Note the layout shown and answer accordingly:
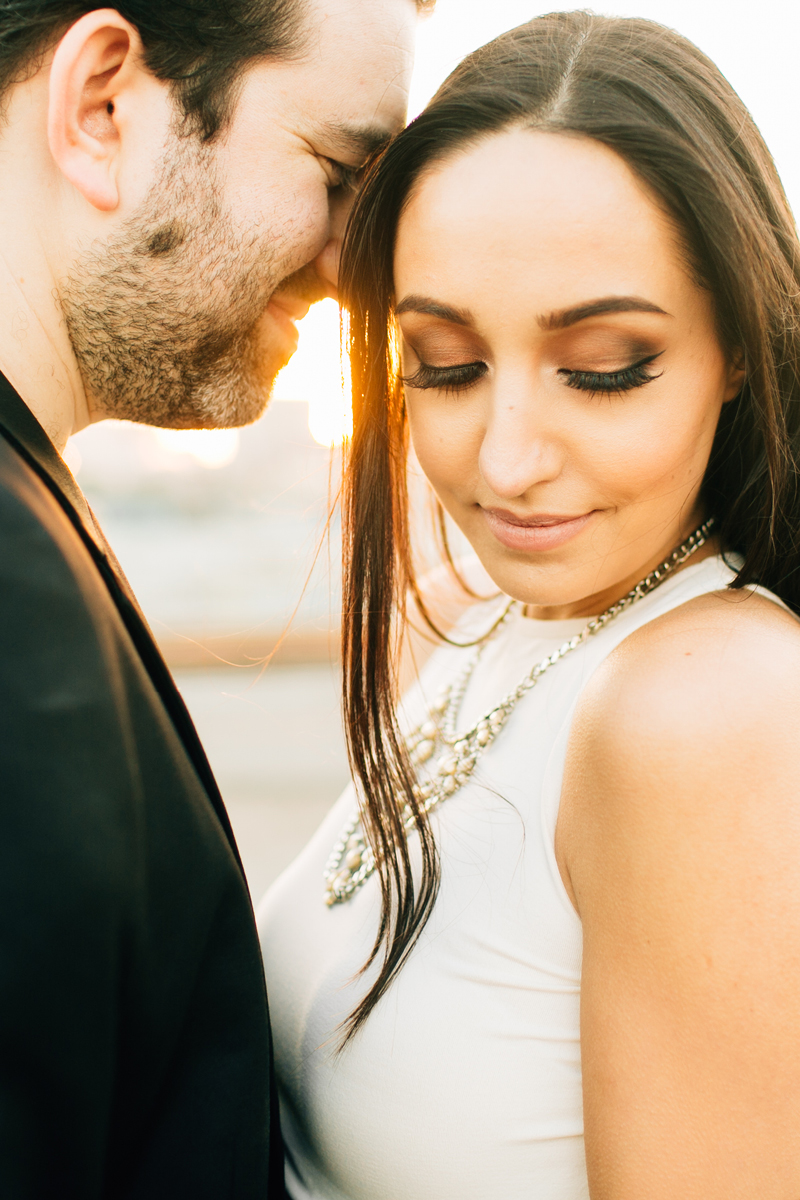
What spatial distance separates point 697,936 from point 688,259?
31.5 inches

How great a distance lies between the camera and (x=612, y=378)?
1.15 m

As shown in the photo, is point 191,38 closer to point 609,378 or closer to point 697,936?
point 609,378

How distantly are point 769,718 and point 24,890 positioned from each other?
0.79 metres

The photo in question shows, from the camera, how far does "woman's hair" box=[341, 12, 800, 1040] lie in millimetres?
1110

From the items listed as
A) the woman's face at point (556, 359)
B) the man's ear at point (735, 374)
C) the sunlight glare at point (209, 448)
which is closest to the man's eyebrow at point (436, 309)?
the woman's face at point (556, 359)

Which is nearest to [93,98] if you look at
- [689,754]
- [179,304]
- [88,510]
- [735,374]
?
[179,304]

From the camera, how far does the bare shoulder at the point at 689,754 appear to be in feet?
3.03

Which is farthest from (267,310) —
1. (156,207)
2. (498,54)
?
(498,54)

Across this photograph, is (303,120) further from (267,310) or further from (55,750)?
(55,750)

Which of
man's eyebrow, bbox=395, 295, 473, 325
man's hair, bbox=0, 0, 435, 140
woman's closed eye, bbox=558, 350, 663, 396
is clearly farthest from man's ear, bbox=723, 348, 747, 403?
man's hair, bbox=0, 0, 435, 140

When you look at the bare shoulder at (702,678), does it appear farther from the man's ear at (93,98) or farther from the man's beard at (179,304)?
the man's ear at (93,98)

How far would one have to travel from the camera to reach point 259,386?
188 centimetres

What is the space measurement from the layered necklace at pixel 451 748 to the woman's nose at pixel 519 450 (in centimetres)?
30

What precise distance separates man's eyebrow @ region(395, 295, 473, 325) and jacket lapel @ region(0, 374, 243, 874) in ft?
1.73
